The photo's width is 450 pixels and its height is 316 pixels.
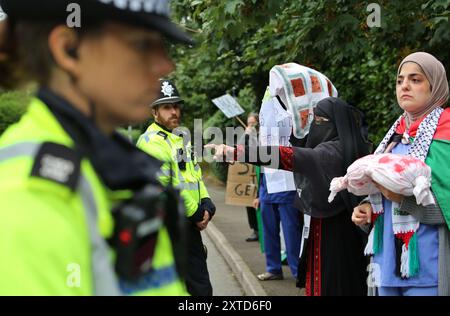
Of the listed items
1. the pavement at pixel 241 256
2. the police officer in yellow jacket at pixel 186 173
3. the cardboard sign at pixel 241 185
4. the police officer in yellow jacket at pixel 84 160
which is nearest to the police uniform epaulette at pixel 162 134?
the police officer in yellow jacket at pixel 186 173

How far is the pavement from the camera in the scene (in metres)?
7.55

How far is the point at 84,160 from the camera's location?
124 cm

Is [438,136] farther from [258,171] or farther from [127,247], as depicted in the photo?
[258,171]

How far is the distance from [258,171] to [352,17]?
3195mm

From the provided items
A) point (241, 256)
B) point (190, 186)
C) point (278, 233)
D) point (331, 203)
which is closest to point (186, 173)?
point (190, 186)

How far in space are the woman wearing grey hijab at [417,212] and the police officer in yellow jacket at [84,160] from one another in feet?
8.78

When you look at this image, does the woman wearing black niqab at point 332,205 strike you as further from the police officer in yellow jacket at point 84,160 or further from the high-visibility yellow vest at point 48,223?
the high-visibility yellow vest at point 48,223

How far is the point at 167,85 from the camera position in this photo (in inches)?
213

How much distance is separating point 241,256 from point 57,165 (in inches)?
348

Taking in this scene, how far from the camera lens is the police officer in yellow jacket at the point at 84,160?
115 centimetres

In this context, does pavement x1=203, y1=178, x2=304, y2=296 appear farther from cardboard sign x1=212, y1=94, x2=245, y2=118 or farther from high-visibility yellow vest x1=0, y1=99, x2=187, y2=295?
high-visibility yellow vest x1=0, y1=99, x2=187, y2=295

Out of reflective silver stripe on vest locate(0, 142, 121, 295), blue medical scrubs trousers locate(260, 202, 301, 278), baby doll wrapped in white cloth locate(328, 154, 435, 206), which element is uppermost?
reflective silver stripe on vest locate(0, 142, 121, 295)

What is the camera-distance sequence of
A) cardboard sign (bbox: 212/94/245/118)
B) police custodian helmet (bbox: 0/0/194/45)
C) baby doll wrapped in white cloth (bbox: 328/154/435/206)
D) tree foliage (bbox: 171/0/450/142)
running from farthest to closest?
cardboard sign (bbox: 212/94/245/118) < tree foliage (bbox: 171/0/450/142) < baby doll wrapped in white cloth (bbox: 328/154/435/206) < police custodian helmet (bbox: 0/0/194/45)

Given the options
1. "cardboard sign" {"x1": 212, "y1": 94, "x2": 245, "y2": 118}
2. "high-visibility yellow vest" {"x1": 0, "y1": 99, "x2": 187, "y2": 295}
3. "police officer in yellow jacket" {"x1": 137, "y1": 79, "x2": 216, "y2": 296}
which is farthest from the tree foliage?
"high-visibility yellow vest" {"x1": 0, "y1": 99, "x2": 187, "y2": 295}
